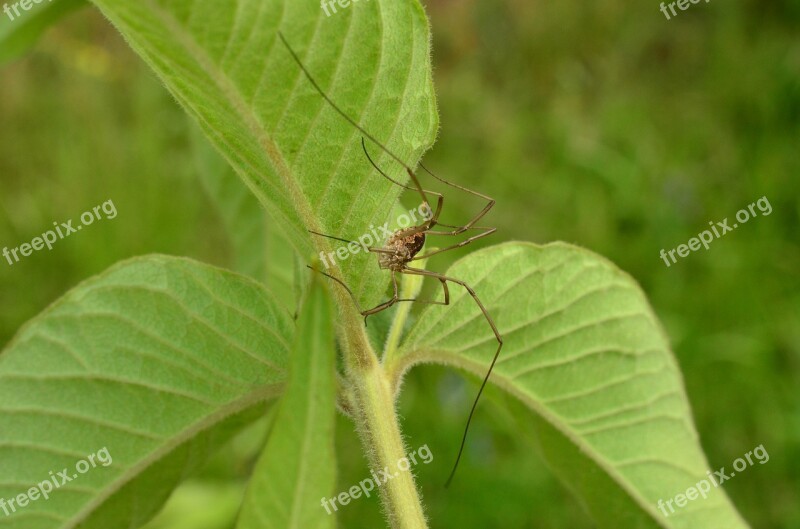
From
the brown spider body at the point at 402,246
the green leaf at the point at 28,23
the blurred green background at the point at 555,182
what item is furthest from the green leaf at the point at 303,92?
the blurred green background at the point at 555,182

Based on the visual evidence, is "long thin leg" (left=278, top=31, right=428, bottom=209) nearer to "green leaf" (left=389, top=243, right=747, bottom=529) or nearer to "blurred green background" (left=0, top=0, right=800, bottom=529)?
"green leaf" (left=389, top=243, right=747, bottom=529)

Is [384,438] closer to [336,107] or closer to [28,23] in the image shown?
[336,107]

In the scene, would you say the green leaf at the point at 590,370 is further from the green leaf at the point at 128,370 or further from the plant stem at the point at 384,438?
the green leaf at the point at 128,370

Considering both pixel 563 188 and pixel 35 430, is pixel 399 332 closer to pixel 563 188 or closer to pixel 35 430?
pixel 35 430

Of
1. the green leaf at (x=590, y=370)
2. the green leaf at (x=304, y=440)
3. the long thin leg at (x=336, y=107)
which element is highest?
the long thin leg at (x=336, y=107)

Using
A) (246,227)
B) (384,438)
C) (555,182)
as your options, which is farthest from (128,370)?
(555,182)

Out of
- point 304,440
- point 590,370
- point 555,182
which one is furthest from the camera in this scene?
point 555,182
